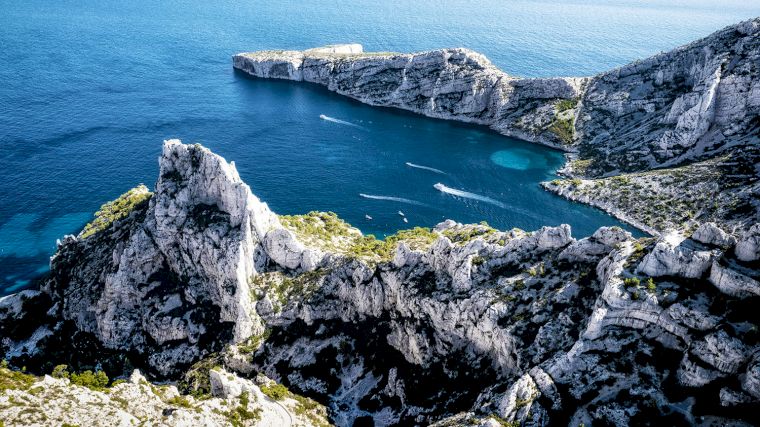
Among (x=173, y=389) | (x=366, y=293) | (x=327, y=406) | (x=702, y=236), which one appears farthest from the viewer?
(x=366, y=293)

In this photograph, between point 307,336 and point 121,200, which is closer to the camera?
point 307,336

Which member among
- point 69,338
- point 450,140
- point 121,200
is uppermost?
point 450,140

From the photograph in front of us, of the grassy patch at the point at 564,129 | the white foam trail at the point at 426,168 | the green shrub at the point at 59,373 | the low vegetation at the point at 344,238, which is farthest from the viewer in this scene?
the grassy patch at the point at 564,129

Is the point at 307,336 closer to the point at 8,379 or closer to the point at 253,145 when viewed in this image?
the point at 8,379

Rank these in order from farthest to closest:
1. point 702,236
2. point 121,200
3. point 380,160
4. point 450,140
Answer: point 450,140 < point 380,160 < point 121,200 < point 702,236

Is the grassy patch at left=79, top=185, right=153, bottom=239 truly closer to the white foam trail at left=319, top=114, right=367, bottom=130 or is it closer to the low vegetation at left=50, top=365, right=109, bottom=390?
the low vegetation at left=50, top=365, right=109, bottom=390

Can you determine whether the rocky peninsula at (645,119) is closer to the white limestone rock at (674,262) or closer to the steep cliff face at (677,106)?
the steep cliff face at (677,106)

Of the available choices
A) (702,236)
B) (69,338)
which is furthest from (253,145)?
(702,236)

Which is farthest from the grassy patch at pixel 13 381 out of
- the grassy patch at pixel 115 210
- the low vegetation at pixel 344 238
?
the low vegetation at pixel 344 238
